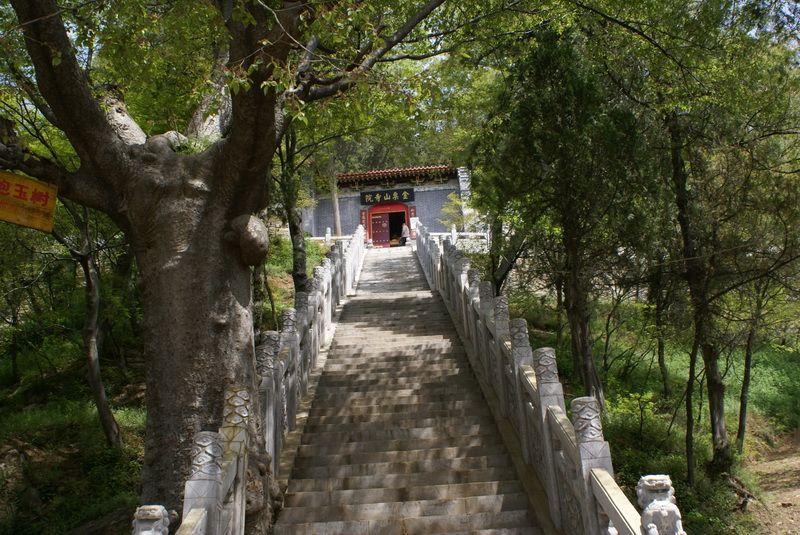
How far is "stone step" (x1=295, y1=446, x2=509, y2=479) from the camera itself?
21.2 ft

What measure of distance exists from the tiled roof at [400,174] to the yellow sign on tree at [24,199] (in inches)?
855

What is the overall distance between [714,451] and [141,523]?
9.79m

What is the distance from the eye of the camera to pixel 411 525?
5.48 m

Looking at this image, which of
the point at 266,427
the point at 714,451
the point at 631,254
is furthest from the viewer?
the point at 714,451

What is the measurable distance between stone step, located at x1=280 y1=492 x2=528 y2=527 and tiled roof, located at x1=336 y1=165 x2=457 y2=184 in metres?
21.8

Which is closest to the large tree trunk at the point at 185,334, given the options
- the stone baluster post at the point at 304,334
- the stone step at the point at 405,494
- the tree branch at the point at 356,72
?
the stone step at the point at 405,494

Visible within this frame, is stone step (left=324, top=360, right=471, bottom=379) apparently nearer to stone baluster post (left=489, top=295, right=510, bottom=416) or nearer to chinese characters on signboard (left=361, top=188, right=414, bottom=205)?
stone baluster post (left=489, top=295, right=510, bottom=416)

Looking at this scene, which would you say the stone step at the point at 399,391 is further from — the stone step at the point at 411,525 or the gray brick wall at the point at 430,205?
the gray brick wall at the point at 430,205

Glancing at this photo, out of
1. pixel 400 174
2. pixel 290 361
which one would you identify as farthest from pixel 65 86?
pixel 400 174

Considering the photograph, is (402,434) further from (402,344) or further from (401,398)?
(402,344)

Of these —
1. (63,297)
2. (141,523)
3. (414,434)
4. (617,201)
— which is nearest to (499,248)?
(617,201)

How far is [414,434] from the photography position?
7.09 m

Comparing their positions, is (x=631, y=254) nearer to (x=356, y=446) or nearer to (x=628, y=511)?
(x=356, y=446)

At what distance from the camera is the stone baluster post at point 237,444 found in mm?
4668
